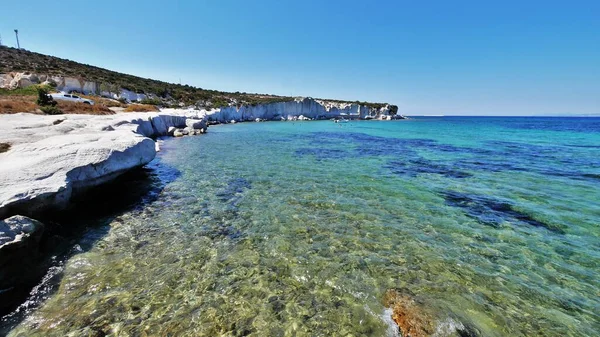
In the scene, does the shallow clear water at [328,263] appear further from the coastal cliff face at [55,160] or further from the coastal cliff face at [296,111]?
the coastal cliff face at [296,111]

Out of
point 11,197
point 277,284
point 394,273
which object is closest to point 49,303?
point 11,197

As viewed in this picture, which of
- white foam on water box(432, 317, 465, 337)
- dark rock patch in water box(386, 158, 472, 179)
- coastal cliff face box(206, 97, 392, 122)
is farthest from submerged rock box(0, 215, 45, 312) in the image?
coastal cliff face box(206, 97, 392, 122)

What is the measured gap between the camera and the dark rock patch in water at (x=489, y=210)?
801 centimetres

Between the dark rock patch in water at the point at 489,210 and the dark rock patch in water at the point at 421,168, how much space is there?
3752 mm

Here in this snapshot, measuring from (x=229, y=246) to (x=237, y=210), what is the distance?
93.5 inches

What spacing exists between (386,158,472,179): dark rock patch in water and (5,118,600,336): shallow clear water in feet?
9.55

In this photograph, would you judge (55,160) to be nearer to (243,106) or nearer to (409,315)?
(409,315)

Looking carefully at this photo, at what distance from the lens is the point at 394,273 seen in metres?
5.50

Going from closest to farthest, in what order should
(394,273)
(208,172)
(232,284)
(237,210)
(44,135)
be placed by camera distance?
(232,284) < (394,273) < (237,210) < (44,135) < (208,172)

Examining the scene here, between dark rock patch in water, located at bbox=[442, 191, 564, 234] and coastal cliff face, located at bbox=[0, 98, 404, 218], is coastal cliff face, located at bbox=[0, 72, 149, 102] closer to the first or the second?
coastal cliff face, located at bbox=[0, 98, 404, 218]

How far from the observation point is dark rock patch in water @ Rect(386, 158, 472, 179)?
46.8 feet

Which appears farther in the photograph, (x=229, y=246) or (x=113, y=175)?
(x=113, y=175)

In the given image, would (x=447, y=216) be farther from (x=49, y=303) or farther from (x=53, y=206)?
(x=53, y=206)

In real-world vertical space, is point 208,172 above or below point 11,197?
below
